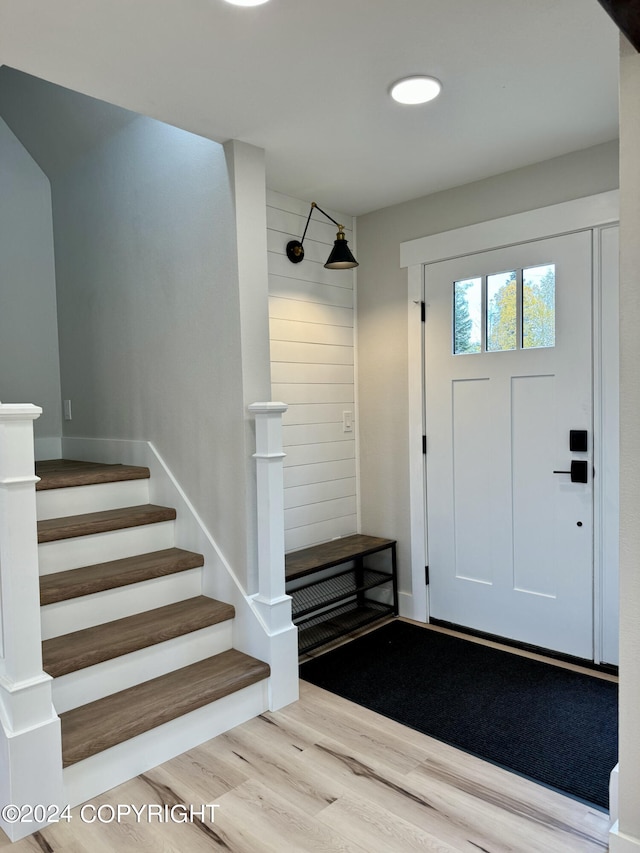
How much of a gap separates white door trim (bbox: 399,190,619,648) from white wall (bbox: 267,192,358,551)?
0.42m

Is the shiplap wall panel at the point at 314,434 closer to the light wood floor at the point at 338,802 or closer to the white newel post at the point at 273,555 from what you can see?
the white newel post at the point at 273,555

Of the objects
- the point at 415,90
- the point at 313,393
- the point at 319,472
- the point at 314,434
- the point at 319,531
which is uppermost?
the point at 415,90

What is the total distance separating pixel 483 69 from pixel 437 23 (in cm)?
34

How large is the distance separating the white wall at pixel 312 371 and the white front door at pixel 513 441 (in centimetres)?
53

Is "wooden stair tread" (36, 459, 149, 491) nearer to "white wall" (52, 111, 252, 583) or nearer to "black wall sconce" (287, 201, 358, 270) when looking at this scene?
"white wall" (52, 111, 252, 583)

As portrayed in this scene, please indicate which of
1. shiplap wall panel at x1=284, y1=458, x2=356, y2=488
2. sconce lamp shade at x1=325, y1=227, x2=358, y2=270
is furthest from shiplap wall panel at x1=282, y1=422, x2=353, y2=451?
sconce lamp shade at x1=325, y1=227, x2=358, y2=270

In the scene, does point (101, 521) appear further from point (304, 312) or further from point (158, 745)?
point (304, 312)

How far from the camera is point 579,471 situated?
2.79 meters

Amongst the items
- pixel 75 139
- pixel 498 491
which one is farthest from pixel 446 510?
pixel 75 139

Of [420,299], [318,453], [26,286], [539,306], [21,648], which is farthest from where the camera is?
[26,286]

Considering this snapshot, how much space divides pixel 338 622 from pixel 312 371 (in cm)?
144

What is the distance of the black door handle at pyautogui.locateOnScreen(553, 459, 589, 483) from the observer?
2779 millimetres

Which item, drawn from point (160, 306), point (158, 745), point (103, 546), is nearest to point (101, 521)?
point (103, 546)

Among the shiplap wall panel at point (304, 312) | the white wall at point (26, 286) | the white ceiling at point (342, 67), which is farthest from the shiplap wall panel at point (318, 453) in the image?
the white wall at point (26, 286)
